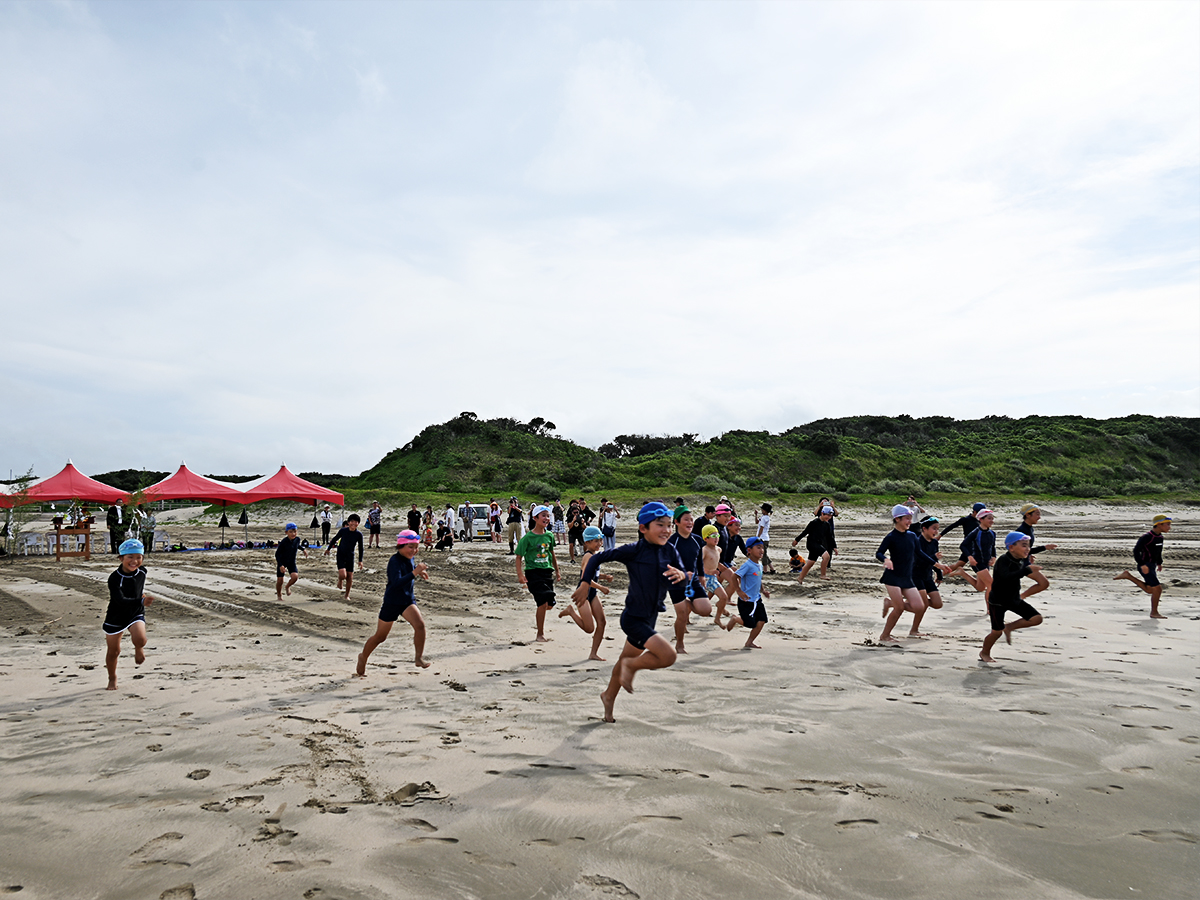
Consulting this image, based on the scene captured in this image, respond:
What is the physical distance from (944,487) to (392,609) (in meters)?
52.8

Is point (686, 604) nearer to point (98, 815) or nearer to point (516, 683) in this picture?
point (516, 683)

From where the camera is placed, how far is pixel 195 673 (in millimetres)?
7824

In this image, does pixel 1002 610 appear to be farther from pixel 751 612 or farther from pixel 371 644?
pixel 371 644

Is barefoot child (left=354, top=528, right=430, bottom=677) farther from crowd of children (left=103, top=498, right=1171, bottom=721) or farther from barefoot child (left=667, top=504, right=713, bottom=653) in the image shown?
barefoot child (left=667, top=504, right=713, bottom=653)

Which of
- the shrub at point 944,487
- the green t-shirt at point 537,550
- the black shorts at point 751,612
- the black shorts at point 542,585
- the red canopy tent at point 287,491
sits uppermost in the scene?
the red canopy tent at point 287,491

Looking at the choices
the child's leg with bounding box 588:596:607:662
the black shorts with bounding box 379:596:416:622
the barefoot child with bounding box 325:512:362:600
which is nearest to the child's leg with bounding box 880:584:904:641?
the child's leg with bounding box 588:596:607:662

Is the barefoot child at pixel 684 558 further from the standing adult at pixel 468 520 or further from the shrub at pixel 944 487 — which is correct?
the shrub at pixel 944 487

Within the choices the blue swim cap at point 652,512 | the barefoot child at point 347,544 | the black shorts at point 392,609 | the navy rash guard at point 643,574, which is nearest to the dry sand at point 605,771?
the black shorts at point 392,609

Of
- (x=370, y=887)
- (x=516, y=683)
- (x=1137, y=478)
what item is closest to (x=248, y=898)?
(x=370, y=887)

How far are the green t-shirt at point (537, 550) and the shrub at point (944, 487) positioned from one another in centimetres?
4795

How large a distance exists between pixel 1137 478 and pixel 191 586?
238 feet

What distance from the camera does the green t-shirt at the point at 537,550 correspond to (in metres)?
9.94

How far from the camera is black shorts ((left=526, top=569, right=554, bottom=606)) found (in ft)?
32.2

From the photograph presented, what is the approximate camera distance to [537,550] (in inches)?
394
